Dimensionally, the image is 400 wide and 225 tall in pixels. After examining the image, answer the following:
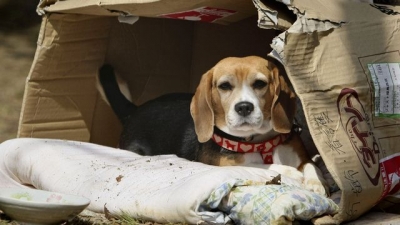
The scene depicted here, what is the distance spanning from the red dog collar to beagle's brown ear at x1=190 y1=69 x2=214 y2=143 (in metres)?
0.10

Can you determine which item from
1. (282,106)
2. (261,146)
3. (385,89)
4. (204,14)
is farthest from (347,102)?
(204,14)

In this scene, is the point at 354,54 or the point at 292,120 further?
the point at 292,120

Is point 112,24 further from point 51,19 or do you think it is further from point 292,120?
point 292,120

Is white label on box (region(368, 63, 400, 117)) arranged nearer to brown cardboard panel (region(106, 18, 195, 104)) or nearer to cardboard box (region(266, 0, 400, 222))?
cardboard box (region(266, 0, 400, 222))

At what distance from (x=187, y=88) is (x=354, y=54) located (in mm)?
2159

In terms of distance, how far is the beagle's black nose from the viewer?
12.7 ft

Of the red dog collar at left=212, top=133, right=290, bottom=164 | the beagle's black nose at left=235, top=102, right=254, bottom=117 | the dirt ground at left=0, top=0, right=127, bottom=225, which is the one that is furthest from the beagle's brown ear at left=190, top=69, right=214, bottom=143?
the dirt ground at left=0, top=0, right=127, bottom=225

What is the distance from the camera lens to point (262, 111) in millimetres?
3961

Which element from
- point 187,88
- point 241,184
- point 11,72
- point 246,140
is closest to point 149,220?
point 241,184

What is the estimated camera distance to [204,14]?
14.7 feet

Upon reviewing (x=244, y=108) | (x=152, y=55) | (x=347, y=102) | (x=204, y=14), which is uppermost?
(x=204, y=14)

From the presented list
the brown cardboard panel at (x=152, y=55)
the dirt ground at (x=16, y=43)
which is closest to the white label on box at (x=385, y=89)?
the brown cardboard panel at (x=152, y=55)

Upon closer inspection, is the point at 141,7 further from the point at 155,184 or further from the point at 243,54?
the point at 243,54

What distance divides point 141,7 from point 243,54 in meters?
1.21
